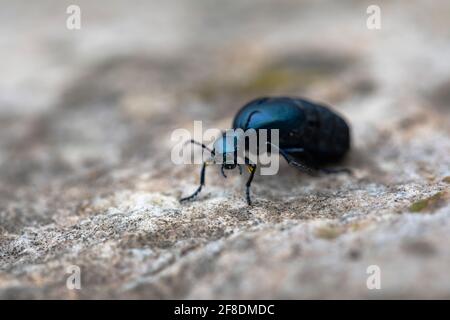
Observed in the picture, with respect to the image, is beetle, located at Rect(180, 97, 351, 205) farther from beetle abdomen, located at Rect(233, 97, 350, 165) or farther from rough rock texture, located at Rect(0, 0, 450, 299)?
rough rock texture, located at Rect(0, 0, 450, 299)

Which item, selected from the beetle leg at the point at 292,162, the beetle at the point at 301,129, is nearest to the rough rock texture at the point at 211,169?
the beetle leg at the point at 292,162

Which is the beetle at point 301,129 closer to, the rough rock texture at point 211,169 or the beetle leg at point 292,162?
the beetle leg at point 292,162

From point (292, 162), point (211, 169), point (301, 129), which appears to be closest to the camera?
point (292, 162)

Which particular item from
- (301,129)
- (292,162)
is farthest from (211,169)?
(301,129)

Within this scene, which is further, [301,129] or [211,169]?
[211,169]

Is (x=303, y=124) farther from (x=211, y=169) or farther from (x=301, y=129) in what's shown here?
(x=211, y=169)

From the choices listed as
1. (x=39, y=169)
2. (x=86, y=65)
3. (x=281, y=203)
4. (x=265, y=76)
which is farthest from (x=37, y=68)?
(x=281, y=203)

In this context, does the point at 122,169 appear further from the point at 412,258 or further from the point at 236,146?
the point at 412,258
